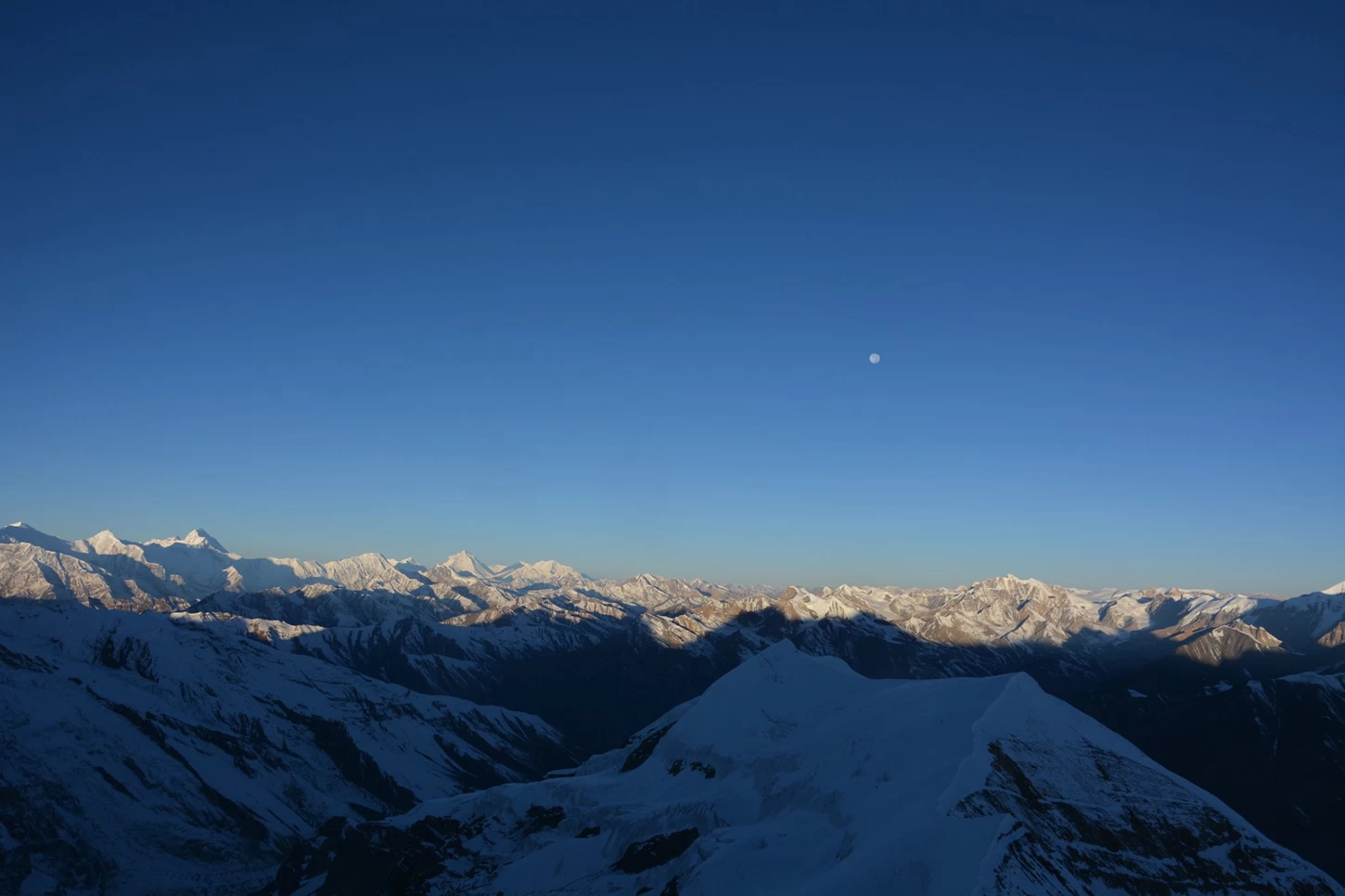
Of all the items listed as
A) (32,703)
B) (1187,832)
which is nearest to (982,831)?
(1187,832)

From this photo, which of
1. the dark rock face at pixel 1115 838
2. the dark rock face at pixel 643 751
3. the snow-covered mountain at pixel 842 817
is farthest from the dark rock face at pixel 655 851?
the dark rock face at pixel 1115 838

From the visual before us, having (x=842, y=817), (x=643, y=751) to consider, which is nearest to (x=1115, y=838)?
(x=842, y=817)

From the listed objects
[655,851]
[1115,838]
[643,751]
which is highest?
[1115,838]

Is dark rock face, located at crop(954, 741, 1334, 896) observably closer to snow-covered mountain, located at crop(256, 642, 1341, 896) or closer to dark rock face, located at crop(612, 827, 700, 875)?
snow-covered mountain, located at crop(256, 642, 1341, 896)

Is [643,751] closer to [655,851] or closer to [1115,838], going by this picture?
[655,851]

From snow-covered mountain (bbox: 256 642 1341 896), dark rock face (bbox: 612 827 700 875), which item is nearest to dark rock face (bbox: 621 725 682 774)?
snow-covered mountain (bbox: 256 642 1341 896)

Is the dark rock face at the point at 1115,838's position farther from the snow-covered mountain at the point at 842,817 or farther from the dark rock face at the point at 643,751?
the dark rock face at the point at 643,751

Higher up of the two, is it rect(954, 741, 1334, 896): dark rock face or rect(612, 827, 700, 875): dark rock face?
rect(954, 741, 1334, 896): dark rock face

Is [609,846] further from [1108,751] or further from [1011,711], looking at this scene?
[1108,751]
